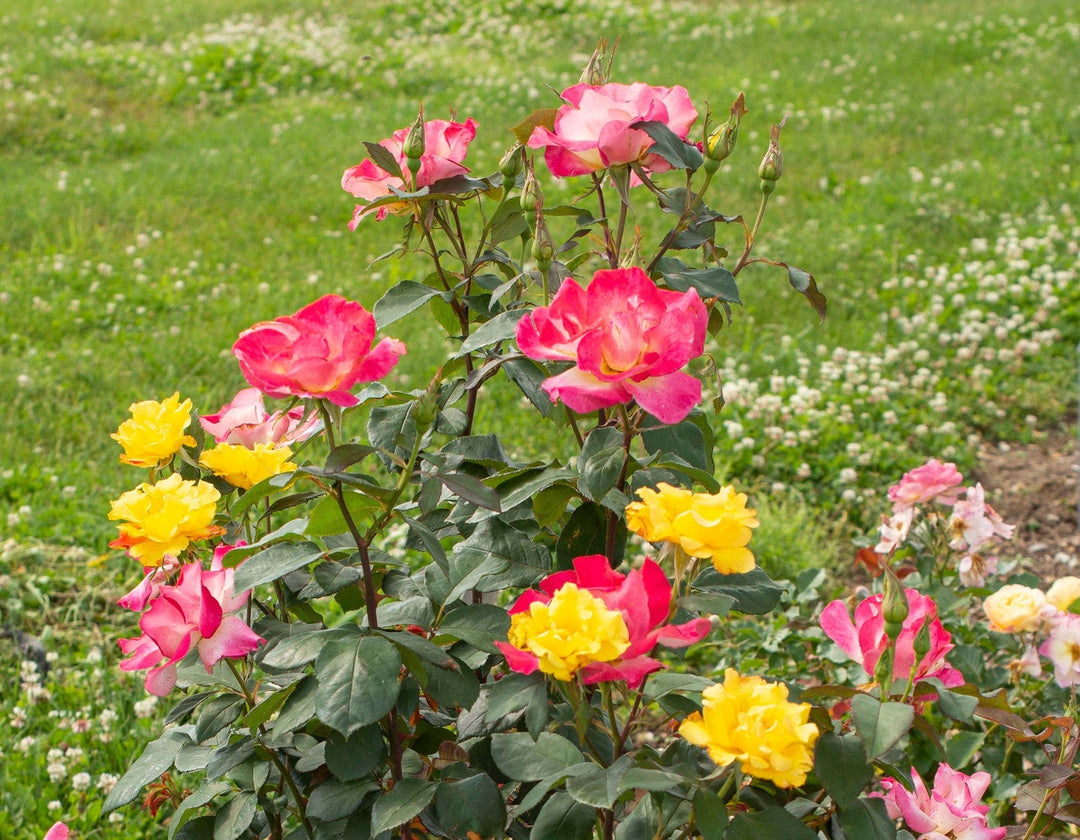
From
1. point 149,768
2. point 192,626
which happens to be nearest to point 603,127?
point 192,626

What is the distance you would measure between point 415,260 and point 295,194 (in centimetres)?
99

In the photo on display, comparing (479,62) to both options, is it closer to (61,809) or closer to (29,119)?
(29,119)

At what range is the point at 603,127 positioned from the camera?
1152 mm

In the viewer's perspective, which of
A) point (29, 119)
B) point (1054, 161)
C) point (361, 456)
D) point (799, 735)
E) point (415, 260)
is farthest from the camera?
point (29, 119)

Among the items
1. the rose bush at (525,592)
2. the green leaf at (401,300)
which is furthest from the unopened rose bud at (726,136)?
the green leaf at (401,300)

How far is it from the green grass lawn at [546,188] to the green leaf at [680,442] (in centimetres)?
47

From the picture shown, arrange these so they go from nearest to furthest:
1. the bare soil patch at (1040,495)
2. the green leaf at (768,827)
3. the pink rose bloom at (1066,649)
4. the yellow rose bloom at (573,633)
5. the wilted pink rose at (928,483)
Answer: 1. the yellow rose bloom at (573,633)
2. the green leaf at (768,827)
3. the pink rose bloom at (1066,649)
4. the wilted pink rose at (928,483)
5. the bare soil patch at (1040,495)

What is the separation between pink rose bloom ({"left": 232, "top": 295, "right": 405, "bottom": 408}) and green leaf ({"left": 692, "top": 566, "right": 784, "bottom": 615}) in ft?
1.23

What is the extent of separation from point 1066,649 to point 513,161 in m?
1.10

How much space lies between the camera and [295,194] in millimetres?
5520

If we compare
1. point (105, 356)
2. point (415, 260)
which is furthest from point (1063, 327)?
point (105, 356)

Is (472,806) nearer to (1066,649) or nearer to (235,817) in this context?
(235,817)

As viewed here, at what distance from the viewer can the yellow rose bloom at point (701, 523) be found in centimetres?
90

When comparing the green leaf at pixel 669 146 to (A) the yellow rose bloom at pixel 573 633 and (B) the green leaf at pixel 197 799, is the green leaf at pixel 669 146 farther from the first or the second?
(B) the green leaf at pixel 197 799
